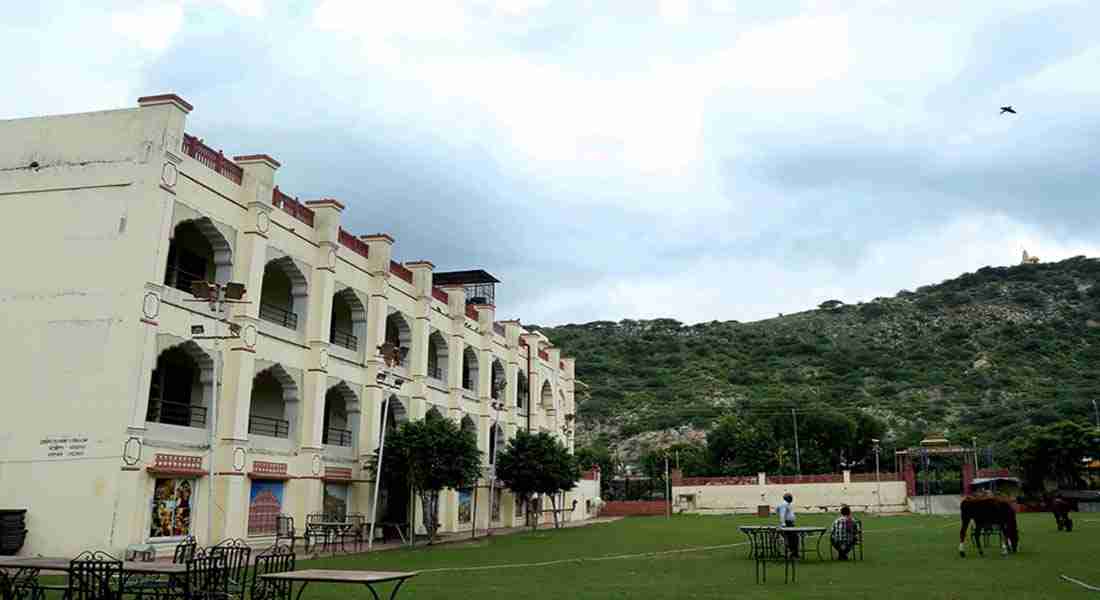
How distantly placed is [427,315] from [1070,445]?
35310mm

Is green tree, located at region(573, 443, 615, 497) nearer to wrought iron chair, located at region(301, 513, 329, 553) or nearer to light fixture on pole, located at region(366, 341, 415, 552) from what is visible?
light fixture on pole, located at region(366, 341, 415, 552)

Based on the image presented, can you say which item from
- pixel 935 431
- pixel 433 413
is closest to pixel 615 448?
pixel 935 431

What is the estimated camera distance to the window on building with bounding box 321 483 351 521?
99.9ft

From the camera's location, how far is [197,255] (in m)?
26.9

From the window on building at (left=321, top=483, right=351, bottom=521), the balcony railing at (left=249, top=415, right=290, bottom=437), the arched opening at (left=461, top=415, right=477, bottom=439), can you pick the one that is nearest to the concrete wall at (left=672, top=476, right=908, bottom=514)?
the arched opening at (left=461, top=415, right=477, bottom=439)

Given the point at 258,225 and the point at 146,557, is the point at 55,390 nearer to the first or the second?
the point at 146,557

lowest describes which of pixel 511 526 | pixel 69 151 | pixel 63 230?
pixel 511 526

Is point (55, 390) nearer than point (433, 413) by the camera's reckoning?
Yes

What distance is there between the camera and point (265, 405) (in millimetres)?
30562

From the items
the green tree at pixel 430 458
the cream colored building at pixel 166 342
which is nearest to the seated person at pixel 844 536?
the cream colored building at pixel 166 342

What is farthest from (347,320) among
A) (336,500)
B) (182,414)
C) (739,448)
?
(739,448)

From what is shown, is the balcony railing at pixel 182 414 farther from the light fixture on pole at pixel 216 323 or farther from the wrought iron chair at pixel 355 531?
the wrought iron chair at pixel 355 531

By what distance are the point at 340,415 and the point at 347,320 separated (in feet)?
12.4

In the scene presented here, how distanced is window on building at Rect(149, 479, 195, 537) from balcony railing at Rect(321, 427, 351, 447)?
895 cm
